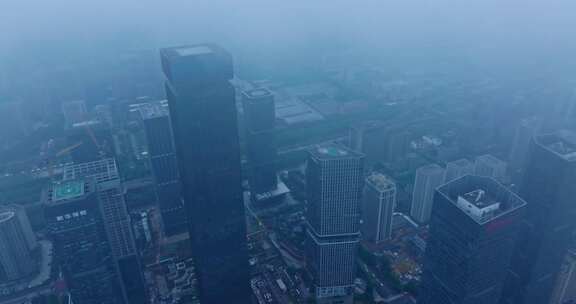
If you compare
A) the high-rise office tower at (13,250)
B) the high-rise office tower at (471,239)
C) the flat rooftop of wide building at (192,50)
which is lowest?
the high-rise office tower at (13,250)

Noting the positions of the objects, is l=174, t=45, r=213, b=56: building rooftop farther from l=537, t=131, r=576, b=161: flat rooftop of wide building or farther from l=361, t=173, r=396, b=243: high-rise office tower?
l=361, t=173, r=396, b=243: high-rise office tower

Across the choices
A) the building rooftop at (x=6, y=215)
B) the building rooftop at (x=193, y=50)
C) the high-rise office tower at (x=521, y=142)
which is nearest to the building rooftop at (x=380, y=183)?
the high-rise office tower at (x=521, y=142)

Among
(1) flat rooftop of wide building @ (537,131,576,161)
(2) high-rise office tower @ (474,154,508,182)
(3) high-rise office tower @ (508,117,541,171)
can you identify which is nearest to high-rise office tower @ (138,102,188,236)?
(1) flat rooftop of wide building @ (537,131,576,161)

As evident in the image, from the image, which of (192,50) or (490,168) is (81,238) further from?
(490,168)

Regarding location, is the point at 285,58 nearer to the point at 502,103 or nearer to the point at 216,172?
the point at 502,103

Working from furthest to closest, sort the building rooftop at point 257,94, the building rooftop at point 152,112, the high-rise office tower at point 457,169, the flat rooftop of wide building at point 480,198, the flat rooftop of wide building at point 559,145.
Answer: the high-rise office tower at point 457,169, the building rooftop at point 257,94, the building rooftop at point 152,112, the flat rooftop of wide building at point 559,145, the flat rooftop of wide building at point 480,198

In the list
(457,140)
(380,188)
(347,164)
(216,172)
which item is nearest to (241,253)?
(216,172)

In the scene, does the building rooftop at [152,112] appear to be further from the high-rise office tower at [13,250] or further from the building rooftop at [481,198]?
the building rooftop at [481,198]
